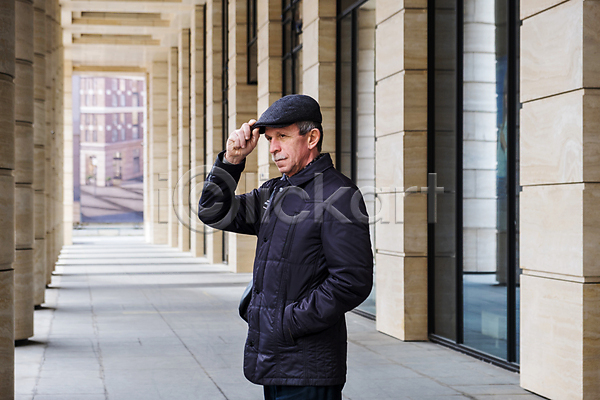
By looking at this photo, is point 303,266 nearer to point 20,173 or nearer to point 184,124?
point 20,173

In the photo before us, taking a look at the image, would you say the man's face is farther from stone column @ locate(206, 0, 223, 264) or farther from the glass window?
stone column @ locate(206, 0, 223, 264)

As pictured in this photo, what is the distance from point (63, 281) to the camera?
61.8ft

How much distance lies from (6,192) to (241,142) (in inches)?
150

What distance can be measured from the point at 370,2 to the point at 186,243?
21.6m

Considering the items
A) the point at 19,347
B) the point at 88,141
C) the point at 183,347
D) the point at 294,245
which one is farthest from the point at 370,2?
the point at 88,141

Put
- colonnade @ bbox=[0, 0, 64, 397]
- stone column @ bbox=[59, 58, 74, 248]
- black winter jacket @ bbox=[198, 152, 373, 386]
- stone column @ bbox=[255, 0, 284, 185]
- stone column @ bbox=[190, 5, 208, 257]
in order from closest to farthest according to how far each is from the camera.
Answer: black winter jacket @ bbox=[198, 152, 373, 386]
colonnade @ bbox=[0, 0, 64, 397]
stone column @ bbox=[255, 0, 284, 185]
stone column @ bbox=[190, 5, 208, 257]
stone column @ bbox=[59, 58, 74, 248]

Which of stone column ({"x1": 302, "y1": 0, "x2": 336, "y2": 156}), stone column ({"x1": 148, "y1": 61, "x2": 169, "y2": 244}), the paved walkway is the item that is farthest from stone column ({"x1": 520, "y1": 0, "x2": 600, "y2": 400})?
stone column ({"x1": 148, "y1": 61, "x2": 169, "y2": 244})

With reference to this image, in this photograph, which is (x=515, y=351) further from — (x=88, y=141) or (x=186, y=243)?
(x=88, y=141)

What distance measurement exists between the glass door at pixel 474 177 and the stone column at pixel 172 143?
84.4 feet

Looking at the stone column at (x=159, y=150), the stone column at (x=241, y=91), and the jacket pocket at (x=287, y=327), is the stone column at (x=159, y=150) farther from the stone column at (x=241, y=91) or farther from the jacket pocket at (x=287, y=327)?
the jacket pocket at (x=287, y=327)

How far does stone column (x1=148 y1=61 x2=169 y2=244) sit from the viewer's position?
38.6 metres

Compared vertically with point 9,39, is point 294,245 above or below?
below

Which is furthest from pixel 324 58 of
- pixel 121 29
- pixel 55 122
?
pixel 121 29

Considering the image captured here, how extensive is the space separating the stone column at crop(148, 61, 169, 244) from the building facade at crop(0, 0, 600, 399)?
20544mm
